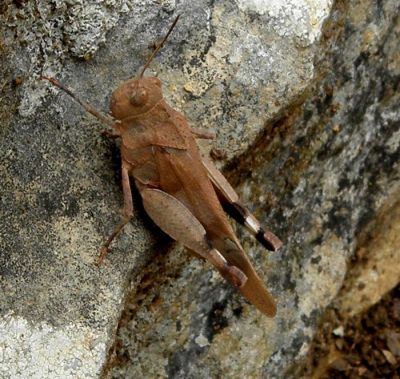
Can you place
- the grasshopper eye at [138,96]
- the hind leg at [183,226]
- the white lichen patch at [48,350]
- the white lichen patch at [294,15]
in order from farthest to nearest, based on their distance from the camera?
the white lichen patch at [294,15]
the hind leg at [183,226]
the grasshopper eye at [138,96]
the white lichen patch at [48,350]

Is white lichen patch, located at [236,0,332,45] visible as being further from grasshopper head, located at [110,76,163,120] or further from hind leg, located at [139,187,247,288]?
hind leg, located at [139,187,247,288]

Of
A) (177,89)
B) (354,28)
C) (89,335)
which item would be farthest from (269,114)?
(89,335)

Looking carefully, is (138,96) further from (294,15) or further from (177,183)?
(294,15)

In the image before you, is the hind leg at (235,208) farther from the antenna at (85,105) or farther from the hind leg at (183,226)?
the antenna at (85,105)

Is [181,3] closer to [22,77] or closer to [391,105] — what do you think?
[22,77]

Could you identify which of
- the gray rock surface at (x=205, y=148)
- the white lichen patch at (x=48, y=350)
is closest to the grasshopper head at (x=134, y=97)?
the gray rock surface at (x=205, y=148)

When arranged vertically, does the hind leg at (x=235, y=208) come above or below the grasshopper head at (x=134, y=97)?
below

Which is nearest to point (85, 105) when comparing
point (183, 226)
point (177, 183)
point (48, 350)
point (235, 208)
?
point (177, 183)

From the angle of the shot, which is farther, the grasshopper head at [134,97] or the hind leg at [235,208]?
the hind leg at [235,208]
